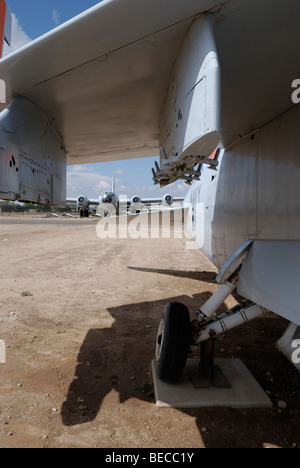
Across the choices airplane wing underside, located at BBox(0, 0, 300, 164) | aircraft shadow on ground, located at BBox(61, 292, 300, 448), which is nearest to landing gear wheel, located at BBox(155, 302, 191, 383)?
aircraft shadow on ground, located at BBox(61, 292, 300, 448)

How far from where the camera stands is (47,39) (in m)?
2.50

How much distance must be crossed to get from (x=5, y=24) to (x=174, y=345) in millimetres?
6091

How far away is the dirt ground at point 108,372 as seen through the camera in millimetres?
2764

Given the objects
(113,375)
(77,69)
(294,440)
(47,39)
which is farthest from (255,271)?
(47,39)

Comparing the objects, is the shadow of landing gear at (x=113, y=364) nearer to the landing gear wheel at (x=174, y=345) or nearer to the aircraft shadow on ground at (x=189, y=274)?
the landing gear wheel at (x=174, y=345)

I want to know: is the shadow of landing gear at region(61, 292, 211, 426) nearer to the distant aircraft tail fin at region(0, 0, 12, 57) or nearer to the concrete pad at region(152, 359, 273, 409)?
the concrete pad at region(152, 359, 273, 409)

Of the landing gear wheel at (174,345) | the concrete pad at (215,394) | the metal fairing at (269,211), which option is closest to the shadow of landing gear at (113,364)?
the concrete pad at (215,394)

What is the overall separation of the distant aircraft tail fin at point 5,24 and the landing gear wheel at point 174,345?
5.30m

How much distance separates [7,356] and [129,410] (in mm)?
2085

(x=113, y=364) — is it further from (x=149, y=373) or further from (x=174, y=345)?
(x=174, y=345)

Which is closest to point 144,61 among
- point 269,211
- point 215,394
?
point 269,211

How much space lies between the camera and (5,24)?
5.32 metres

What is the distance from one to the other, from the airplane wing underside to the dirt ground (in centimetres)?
329
